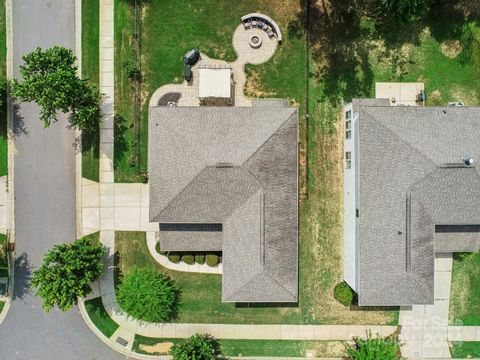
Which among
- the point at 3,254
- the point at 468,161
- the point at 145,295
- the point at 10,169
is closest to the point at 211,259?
the point at 145,295

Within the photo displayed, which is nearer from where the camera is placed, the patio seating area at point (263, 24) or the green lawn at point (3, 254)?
the patio seating area at point (263, 24)

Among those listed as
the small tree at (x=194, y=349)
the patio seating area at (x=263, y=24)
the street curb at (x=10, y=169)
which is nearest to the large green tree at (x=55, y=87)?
the street curb at (x=10, y=169)

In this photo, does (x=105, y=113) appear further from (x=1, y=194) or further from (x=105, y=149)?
(x=1, y=194)

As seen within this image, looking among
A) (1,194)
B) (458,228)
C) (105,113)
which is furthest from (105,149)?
(458,228)

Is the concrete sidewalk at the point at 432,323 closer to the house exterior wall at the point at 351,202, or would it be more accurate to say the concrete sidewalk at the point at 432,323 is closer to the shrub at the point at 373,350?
the shrub at the point at 373,350

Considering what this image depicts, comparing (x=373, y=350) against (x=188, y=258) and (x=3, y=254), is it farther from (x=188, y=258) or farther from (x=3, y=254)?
(x=3, y=254)

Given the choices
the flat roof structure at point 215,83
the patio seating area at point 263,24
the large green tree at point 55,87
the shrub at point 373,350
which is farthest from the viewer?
the patio seating area at point 263,24
